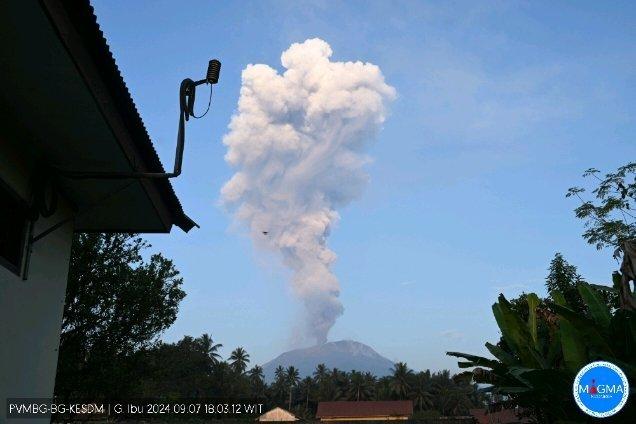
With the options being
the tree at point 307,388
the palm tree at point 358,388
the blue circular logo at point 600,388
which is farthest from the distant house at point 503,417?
the tree at point 307,388

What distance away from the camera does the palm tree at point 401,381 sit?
4252 inches

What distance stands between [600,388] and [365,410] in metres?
86.6

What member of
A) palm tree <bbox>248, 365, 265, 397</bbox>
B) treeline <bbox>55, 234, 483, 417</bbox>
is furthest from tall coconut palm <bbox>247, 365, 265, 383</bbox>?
treeline <bbox>55, 234, 483, 417</bbox>

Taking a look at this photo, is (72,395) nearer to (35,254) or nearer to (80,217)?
(80,217)

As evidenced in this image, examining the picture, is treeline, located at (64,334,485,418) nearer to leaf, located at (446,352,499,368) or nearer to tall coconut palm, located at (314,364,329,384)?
tall coconut palm, located at (314,364,329,384)

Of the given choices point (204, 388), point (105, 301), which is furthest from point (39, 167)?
point (204, 388)

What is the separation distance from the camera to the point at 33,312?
7418mm

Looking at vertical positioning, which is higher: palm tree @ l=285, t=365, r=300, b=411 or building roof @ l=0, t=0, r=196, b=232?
palm tree @ l=285, t=365, r=300, b=411

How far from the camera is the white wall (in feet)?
21.7

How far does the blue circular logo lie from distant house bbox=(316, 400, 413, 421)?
266 feet

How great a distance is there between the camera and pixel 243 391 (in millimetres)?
87312

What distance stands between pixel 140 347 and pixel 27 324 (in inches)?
521

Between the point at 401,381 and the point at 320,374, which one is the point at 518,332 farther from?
the point at 320,374

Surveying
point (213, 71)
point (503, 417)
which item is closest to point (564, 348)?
point (213, 71)
